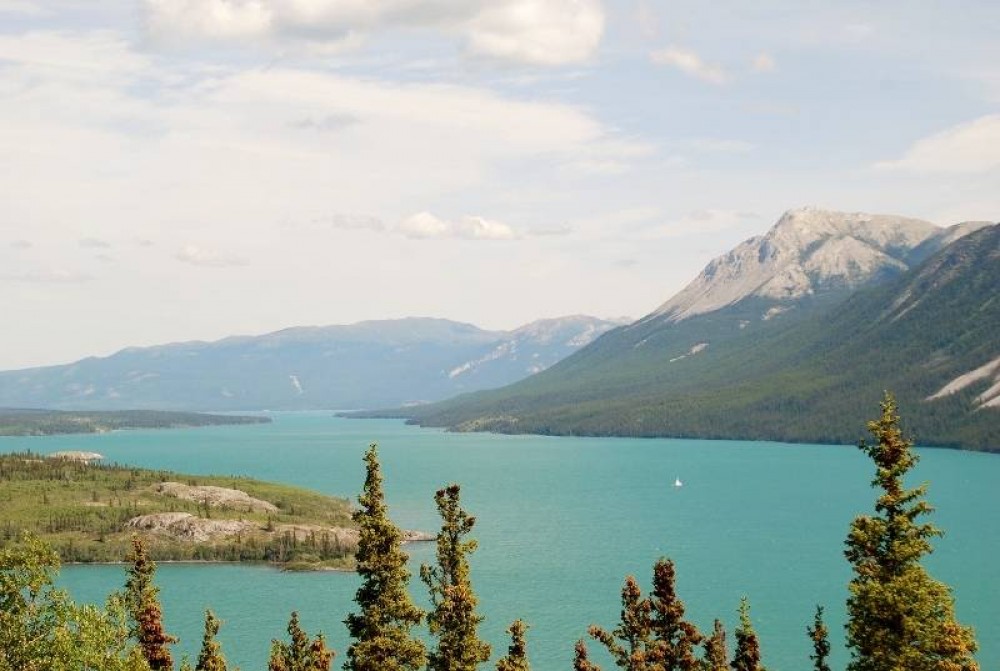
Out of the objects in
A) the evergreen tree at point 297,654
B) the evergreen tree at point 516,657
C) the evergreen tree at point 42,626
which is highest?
the evergreen tree at point 42,626

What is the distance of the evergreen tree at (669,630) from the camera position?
166 feet

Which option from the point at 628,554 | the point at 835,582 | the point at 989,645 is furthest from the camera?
the point at 628,554

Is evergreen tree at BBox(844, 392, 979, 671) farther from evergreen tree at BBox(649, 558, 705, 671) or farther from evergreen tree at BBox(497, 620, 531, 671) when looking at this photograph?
evergreen tree at BBox(497, 620, 531, 671)

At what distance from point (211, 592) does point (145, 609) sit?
115725 millimetres

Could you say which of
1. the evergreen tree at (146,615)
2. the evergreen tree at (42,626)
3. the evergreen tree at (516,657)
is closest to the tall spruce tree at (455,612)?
the evergreen tree at (516,657)

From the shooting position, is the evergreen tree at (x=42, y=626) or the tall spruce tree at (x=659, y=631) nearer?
the evergreen tree at (x=42, y=626)

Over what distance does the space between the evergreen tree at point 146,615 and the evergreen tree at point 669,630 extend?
29342 mm

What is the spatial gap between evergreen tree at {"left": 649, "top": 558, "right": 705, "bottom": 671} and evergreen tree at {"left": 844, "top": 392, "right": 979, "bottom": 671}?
27.7 feet

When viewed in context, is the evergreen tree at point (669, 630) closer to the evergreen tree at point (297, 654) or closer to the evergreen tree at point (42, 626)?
the evergreen tree at point (297, 654)

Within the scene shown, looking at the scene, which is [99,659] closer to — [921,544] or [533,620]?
[921,544]

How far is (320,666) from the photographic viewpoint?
210ft

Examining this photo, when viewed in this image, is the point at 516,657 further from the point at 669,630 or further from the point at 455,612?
the point at 669,630

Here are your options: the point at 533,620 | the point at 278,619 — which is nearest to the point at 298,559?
the point at 278,619

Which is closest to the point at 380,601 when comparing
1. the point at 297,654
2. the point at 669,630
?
the point at 669,630
